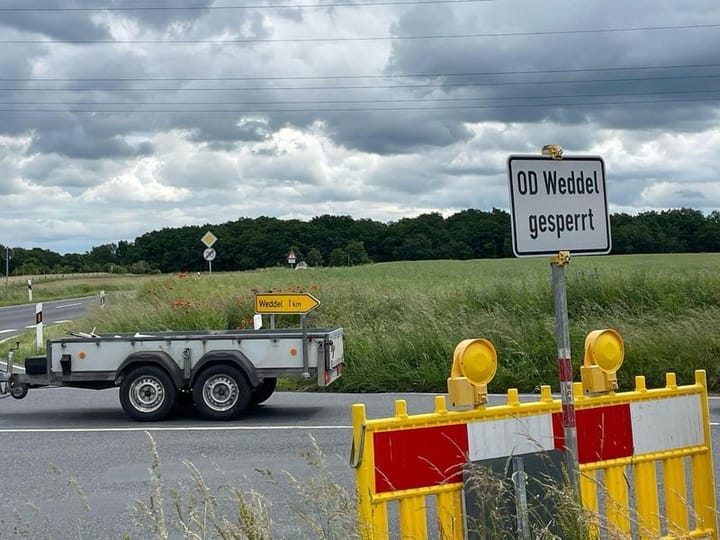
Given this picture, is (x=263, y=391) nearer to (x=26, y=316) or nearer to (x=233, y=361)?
(x=233, y=361)

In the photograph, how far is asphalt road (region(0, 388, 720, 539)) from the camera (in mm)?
6680

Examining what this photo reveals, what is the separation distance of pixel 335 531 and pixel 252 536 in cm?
44

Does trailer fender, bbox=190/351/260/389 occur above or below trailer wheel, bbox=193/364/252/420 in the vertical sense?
above

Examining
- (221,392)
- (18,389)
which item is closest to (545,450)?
(221,392)

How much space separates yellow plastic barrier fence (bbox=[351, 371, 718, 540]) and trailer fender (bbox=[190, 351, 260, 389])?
6.34 metres

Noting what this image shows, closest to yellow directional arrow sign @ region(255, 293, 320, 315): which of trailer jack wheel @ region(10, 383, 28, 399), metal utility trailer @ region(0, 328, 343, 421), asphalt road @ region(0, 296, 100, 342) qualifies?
metal utility trailer @ region(0, 328, 343, 421)

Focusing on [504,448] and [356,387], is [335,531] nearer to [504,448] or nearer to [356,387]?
[504,448]

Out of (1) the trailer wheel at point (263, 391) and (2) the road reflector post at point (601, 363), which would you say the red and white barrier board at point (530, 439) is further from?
(1) the trailer wheel at point (263, 391)

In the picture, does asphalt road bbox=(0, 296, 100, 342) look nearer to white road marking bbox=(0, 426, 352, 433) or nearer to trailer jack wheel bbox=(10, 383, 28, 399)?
trailer jack wheel bbox=(10, 383, 28, 399)

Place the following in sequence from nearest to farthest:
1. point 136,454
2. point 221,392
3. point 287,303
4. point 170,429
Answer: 1. point 136,454
2. point 170,429
3. point 221,392
4. point 287,303

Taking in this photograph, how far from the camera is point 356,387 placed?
14.4 m

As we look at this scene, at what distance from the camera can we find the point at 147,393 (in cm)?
1094

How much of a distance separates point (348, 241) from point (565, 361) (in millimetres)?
80894

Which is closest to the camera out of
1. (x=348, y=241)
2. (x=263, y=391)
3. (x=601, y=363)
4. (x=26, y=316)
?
(x=601, y=363)
